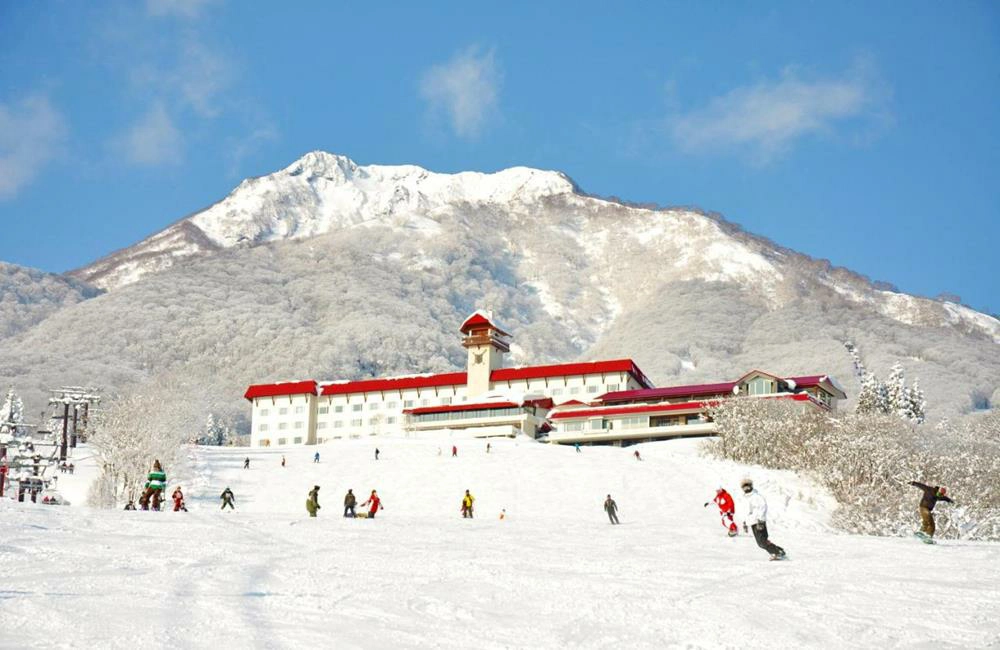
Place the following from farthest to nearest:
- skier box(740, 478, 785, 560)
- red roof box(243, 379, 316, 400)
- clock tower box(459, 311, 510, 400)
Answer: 1. red roof box(243, 379, 316, 400)
2. clock tower box(459, 311, 510, 400)
3. skier box(740, 478, 785, 560)

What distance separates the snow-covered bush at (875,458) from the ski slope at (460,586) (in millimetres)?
18993

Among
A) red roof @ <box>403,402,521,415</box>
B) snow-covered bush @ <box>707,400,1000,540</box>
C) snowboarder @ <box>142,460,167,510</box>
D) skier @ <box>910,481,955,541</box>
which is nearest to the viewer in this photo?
skier @ <box>910,481,955,541</box>

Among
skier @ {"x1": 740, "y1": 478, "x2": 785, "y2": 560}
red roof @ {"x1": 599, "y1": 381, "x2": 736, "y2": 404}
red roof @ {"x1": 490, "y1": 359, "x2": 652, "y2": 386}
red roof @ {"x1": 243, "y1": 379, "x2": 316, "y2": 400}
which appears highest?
red roof @ {"x1": 490, "y1": 359, "x2": 652, "y2": 386}

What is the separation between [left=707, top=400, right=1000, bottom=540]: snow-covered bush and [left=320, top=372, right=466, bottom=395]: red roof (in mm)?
42152

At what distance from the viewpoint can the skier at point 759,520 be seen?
19250mm

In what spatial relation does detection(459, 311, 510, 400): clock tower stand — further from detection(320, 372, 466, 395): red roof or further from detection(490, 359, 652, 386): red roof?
detection(320, 372, 466, 395): red roof

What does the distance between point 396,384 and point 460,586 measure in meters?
102

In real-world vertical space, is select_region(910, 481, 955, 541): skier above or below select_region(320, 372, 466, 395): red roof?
below

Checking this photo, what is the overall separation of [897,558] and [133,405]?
48.8 meters

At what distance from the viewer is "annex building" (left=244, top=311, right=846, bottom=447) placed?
315ft

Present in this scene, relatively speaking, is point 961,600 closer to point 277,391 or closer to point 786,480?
point 786,480

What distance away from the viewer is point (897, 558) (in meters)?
19.8

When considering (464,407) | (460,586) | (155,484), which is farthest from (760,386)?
(460,586)

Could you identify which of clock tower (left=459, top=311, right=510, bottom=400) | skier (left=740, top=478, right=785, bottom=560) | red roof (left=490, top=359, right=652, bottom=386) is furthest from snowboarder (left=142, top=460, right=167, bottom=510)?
red roof (left=490, top=359, right=652, bottom=386)
